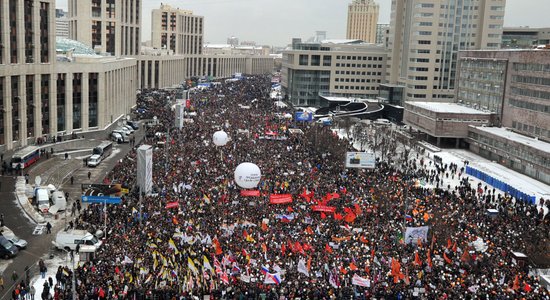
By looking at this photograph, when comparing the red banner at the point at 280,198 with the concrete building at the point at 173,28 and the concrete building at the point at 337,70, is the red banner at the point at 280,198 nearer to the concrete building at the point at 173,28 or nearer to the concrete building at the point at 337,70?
the concrete building at the point at 337,70

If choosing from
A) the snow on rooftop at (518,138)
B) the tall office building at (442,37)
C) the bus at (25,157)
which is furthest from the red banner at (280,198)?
the tall office building at (442,37)

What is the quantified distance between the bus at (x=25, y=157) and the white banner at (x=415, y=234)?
96.8 ft

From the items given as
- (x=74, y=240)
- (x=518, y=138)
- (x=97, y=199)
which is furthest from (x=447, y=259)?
(x=518, y=138)

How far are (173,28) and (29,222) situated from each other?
13963cm

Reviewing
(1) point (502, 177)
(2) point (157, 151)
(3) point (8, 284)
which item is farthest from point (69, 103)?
(1) point (502, 177)

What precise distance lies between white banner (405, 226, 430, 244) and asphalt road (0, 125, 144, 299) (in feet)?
56.4

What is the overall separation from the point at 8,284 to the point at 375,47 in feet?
307

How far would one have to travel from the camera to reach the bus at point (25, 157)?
4325 centimetres

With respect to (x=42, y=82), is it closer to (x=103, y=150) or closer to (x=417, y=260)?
(x=103, y=150)

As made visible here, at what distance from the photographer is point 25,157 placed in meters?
44.1

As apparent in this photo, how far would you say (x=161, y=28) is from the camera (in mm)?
162625

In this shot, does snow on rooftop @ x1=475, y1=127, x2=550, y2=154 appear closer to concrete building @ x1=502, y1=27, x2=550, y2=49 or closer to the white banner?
the white banner

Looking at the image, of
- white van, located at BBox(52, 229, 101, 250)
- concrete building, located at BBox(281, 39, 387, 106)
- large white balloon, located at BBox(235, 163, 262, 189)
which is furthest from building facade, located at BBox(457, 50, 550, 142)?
white van, located at BBox(52, 229, 101, 250)

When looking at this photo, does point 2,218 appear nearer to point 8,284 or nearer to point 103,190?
point 103,190
